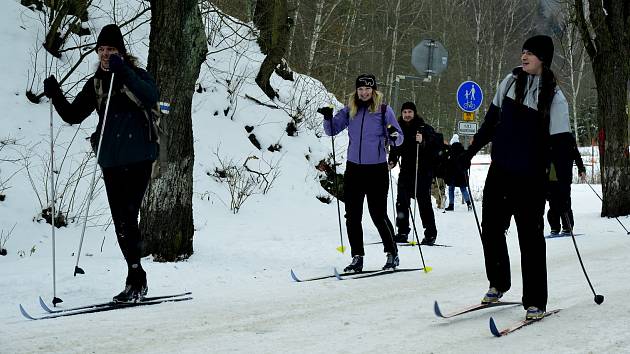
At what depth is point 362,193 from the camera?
7.52 m

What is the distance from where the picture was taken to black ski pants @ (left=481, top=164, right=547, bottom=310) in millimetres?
5047

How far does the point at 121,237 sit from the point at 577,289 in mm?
3900

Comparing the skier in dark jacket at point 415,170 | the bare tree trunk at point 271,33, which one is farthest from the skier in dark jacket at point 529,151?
the bare tree trunk at point 271,33

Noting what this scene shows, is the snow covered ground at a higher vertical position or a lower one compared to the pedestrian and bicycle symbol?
lower

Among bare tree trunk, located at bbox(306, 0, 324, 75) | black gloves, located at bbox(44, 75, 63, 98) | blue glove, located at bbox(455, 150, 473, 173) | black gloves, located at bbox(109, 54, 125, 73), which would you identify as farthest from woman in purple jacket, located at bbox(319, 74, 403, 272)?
bare tree trunk, located at bbox(306, 0, 324, 75)

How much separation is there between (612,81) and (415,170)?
5.62 m

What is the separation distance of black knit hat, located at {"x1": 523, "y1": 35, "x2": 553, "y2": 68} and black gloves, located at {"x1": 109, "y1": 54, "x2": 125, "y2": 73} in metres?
2.89

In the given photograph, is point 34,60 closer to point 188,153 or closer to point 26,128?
point 26,128

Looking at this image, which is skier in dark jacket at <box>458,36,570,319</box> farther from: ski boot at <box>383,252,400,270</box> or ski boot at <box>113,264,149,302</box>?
ski boot at <box>113,264,149,302</box>

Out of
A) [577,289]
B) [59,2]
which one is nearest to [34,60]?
[59,2]

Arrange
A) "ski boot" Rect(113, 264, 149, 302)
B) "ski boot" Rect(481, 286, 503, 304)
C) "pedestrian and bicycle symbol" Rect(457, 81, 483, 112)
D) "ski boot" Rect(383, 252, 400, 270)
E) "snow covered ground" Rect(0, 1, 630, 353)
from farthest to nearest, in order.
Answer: "pedestrian and bicycle symbol" Rect(457, 81, 483, 112) < "ski boot" Rect(383, 252, 400, 270) < "ski boot" Rect(113, 264, 149, 302) < "ski boot" Rect(481, 286, 503, 304) < "snow covered ground" Rect(0, 1, 630, 353)

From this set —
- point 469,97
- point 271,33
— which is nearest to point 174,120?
point 271,33

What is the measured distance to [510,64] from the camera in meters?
45.7

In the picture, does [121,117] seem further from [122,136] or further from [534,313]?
[534,313]
